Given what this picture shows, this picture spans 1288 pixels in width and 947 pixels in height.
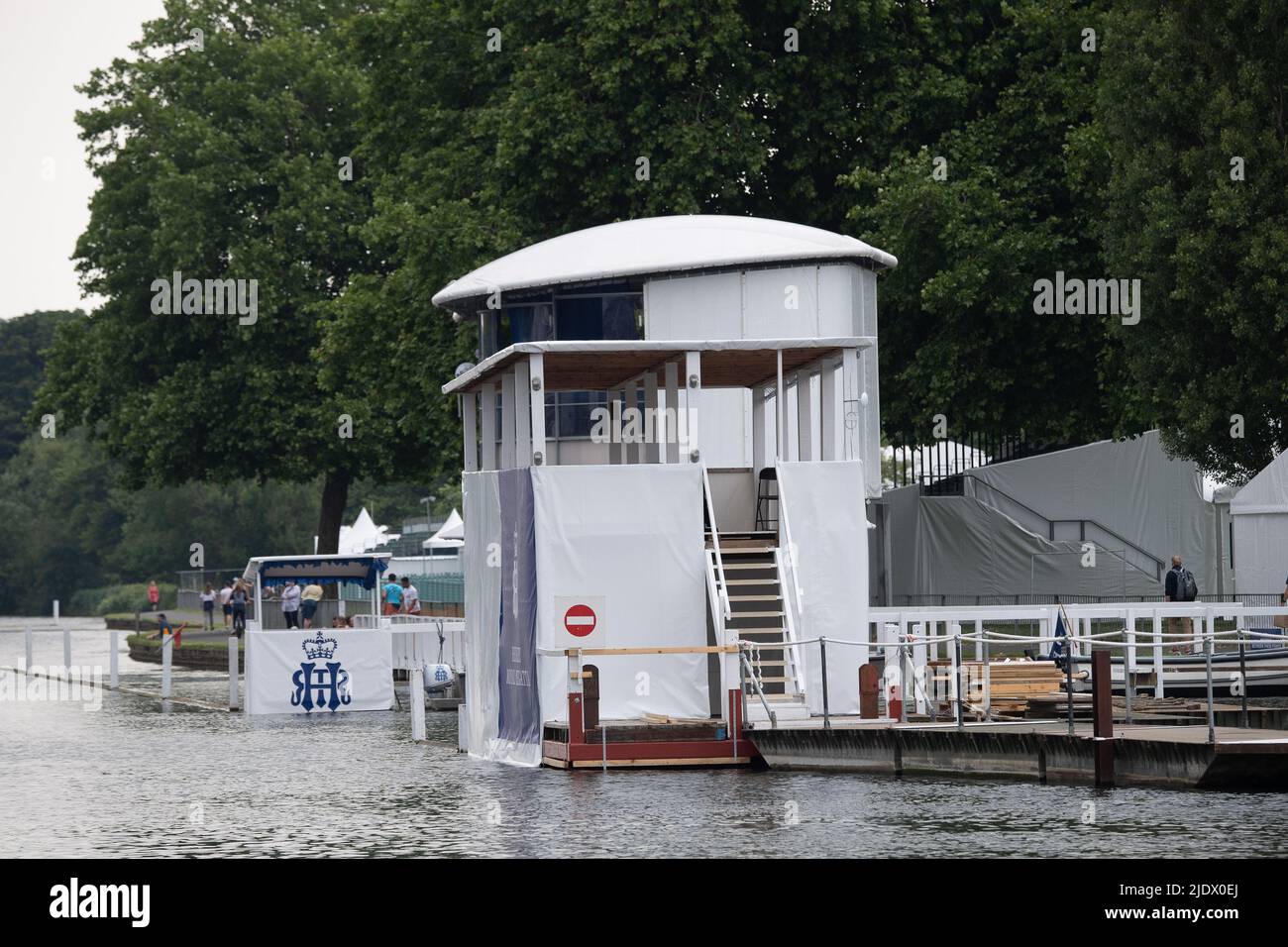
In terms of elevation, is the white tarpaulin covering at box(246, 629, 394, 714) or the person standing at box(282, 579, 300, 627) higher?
the person standing at box(282, 579, 300, 627)

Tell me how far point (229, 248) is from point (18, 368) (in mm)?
79564

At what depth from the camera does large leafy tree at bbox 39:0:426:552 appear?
5888cm

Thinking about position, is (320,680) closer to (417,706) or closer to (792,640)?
(417,706)

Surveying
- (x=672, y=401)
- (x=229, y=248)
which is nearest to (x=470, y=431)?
(x=672, y=401)

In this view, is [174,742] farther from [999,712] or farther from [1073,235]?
[1073,235]

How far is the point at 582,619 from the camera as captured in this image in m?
24.9

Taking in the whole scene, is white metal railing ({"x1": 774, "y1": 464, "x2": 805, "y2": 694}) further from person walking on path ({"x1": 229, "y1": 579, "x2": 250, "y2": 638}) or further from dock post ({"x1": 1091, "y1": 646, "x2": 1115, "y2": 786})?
person walking on path ({"x1": 229, "y1": 579, "x2": 250, "y2": 638})

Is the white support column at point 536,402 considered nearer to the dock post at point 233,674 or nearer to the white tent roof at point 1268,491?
the dock post at point 233,674

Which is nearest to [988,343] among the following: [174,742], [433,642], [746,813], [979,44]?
[979,44]

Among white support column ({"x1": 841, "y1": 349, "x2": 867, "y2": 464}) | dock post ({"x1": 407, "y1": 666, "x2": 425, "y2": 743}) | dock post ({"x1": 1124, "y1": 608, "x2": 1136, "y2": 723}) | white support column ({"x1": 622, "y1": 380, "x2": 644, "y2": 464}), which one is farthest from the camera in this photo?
white support column ({"x1": 841, "y1": 349, "x2": 867, "y2": 464})

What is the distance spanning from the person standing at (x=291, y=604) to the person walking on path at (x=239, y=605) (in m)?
9.53

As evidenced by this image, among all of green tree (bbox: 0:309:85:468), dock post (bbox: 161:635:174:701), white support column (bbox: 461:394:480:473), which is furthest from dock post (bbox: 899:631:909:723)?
green tree (bbox: 0:309:85:468)

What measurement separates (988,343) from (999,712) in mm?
17168
